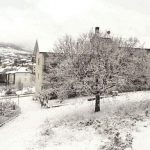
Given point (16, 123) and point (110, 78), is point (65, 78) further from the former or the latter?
point (16, 123)

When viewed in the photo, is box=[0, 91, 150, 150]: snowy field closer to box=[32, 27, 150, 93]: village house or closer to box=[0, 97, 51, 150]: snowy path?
box=[0, 97, 51, 150]: snowy path

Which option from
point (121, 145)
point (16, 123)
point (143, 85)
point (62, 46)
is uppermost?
point (62, 46)

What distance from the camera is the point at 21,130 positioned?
22469 millimetres

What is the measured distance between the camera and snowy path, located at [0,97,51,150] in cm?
1720

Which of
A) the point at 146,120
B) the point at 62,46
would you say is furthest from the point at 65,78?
the point at 146,120

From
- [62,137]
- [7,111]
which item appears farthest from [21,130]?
[7,111]

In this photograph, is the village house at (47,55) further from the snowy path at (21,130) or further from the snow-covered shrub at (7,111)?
the snow-covered shrub at (7,111)

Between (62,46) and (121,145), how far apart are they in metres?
15.4

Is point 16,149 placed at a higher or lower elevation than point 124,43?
lower

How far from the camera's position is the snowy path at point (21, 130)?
17203mm

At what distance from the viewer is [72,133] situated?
731 inches

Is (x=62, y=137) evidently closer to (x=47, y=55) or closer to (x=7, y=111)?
(x=7, y=111)

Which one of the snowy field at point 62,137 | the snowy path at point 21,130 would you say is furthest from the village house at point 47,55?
the snowy field at point 62,137

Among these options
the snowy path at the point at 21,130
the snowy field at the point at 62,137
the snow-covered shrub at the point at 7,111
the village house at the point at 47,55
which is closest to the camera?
the snowy field at the point at 62,137
